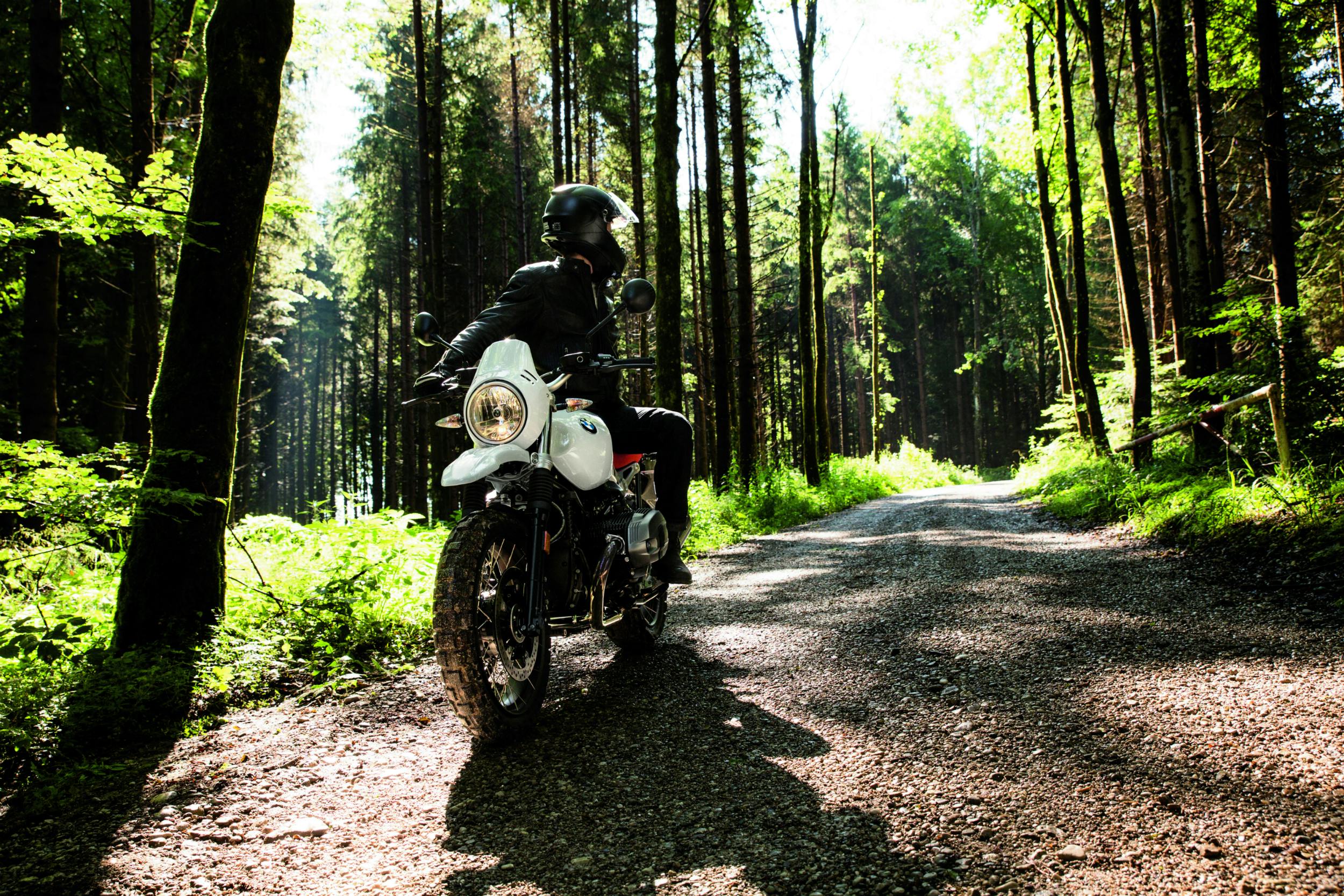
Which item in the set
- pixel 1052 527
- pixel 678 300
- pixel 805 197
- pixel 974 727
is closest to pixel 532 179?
pixel 805 197

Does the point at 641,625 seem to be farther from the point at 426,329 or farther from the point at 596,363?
the point at 426,329

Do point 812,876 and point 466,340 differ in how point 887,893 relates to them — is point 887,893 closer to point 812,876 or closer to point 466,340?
point 812,876

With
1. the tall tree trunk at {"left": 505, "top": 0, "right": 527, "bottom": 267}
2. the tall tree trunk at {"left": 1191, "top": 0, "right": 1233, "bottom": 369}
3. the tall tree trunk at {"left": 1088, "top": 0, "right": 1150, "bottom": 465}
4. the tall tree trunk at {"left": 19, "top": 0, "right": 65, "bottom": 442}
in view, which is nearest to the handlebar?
the tall tree trunk at {"left": 19, "top": 0, "right": 65, "bottom": 442}

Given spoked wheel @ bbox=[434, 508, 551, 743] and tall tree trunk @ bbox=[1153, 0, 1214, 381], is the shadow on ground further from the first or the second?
tall tree trunk @ bbox=[1153, 0, 1214, 381]

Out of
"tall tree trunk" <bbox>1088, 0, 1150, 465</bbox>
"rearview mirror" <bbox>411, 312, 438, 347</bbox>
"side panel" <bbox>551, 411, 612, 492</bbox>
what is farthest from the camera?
"tall tree trunk" <bbox>1088, 0, 1150, 465</bbox>

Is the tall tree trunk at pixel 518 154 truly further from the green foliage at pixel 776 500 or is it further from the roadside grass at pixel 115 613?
the roadside grass at pixel 115 613

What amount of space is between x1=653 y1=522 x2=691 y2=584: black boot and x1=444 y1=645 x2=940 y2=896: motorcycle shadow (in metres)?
0.89

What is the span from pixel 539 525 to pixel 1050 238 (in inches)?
710

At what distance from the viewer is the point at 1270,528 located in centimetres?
532

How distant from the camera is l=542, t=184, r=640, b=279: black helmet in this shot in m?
3.88

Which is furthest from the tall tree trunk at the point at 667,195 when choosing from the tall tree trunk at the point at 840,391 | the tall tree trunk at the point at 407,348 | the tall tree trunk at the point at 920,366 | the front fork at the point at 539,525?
the tall tree trunk at the point at 920,366

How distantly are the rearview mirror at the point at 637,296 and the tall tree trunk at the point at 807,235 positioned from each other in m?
14.2

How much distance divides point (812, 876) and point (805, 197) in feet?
56.2

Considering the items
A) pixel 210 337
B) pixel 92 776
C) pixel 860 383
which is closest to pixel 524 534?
pixel 92 776
